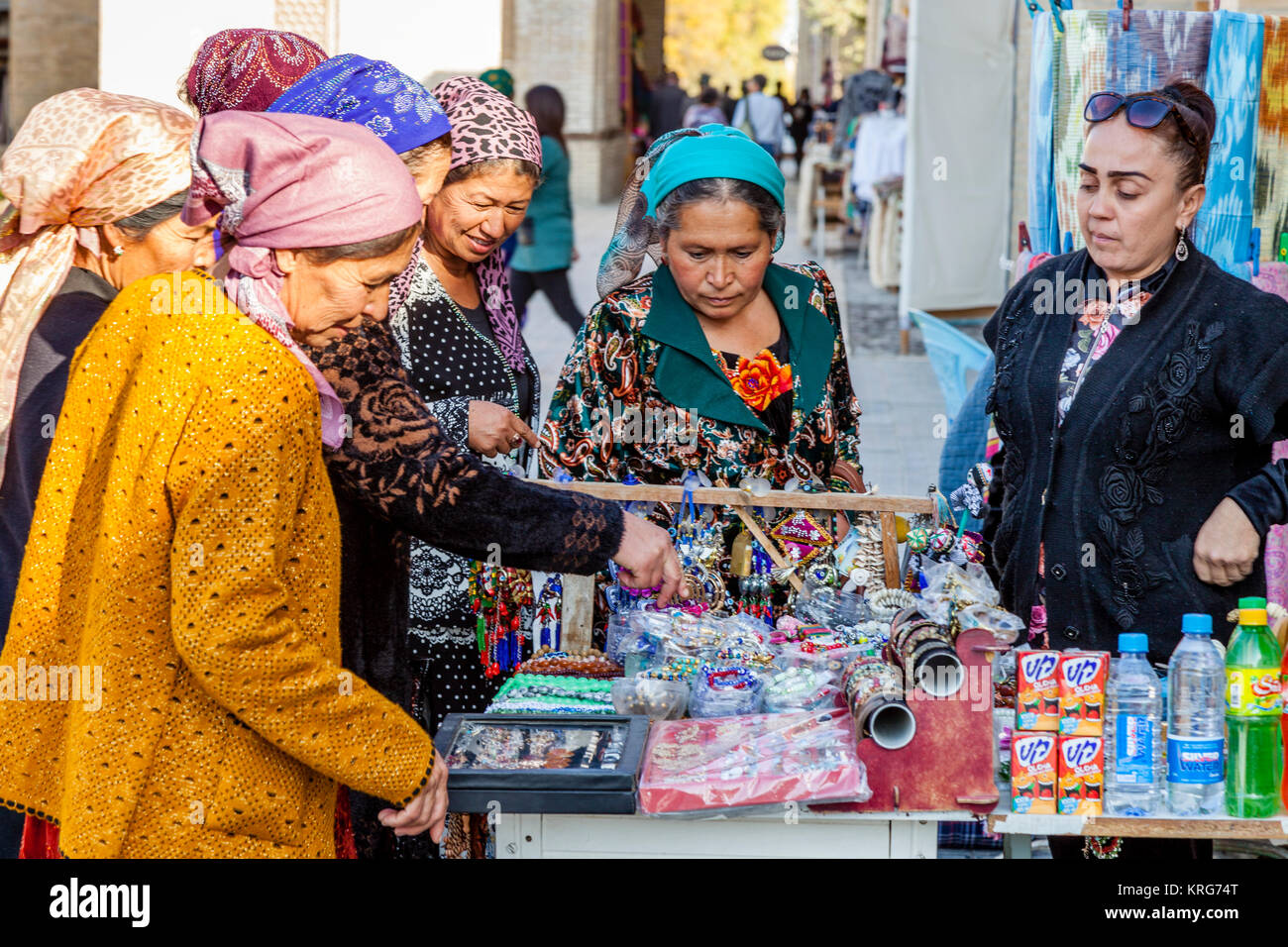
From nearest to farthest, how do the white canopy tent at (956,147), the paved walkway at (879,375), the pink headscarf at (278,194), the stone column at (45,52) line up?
the pink headscarf at (278,194), the paved walkway at (879,375), the white canopy tent at (956,147), the stone column at (45,52)

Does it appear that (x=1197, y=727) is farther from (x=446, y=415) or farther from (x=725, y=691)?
(x=446, y=415)

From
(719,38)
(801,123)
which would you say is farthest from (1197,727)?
(719,38)

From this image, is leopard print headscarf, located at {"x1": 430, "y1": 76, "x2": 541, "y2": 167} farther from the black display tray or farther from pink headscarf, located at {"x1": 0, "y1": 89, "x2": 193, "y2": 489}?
the black display tray

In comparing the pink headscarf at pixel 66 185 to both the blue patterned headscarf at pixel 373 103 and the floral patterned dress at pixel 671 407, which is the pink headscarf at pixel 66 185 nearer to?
the blue patterned headscarf at pixel 373 103

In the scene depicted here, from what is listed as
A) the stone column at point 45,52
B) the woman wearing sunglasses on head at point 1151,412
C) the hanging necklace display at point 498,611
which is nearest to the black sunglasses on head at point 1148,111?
the woman wearing sunglasses on head at point 1151,412

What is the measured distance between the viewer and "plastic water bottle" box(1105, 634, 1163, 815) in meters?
2.38

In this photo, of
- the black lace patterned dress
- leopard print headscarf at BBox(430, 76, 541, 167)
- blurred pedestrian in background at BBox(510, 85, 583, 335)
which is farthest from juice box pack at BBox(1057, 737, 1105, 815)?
blurred pedestrian in background at BBox(510, 85, 583, 335)

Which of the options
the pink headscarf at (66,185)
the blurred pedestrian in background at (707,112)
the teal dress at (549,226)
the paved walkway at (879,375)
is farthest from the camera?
the blurred pedestrian in background at (707,112)

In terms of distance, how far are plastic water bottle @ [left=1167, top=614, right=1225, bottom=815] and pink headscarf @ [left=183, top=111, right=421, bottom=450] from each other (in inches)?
57.4

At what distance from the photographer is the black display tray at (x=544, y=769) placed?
236cm

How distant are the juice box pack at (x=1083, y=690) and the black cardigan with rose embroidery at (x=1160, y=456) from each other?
0.61 m

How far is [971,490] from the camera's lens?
349 centimetres

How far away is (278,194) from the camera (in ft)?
6.80

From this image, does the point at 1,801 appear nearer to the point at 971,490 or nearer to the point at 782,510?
the point at 782,510
